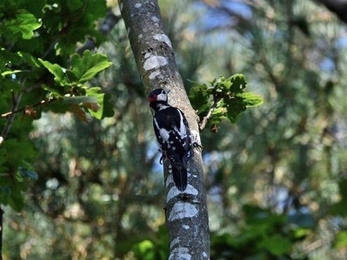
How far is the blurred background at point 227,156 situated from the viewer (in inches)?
114

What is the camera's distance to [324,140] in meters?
3.73

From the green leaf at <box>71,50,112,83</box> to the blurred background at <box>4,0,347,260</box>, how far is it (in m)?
0.89

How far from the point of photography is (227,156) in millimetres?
3475

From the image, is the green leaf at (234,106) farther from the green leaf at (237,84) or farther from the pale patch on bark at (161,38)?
the pale patch on bark at (161,38)

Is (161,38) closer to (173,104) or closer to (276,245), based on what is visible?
(173,104)

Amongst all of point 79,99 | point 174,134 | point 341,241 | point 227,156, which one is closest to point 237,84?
point 174,134

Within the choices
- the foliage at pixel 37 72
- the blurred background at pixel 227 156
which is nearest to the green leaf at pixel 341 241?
the blurred background at pixel 227 156

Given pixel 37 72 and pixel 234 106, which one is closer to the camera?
pixel 234 106

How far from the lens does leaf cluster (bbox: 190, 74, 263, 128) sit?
1558mm

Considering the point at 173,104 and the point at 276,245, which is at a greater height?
the point at 276,245

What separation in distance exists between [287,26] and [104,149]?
979 millimetres

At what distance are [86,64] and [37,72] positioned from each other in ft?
0.52

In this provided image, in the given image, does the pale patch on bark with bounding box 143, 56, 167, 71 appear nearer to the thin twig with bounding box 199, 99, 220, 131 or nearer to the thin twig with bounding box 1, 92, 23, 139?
the thin twig with bounding box 199, 99, 220, 131

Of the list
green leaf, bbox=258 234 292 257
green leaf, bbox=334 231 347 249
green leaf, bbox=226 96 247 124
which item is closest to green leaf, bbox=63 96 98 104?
green leaf, bbox=226 96 247 124
